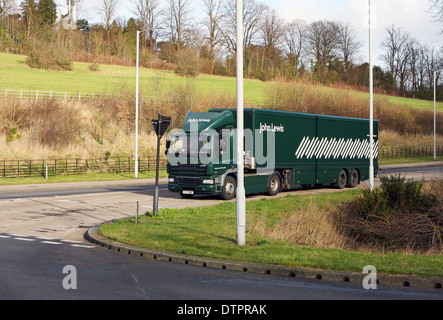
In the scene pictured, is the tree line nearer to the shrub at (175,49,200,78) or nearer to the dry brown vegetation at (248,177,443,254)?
the shrub at (175,49,200,78)

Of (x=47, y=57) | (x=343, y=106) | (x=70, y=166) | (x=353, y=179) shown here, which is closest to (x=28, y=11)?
(x=47, y=57)

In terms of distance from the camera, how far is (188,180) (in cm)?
2227

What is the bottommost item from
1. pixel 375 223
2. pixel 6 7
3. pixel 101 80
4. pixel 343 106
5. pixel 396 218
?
pixel 375 223

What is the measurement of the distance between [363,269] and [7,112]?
42.5 m

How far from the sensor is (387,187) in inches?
701

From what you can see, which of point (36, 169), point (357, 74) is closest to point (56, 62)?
point (36, 169)

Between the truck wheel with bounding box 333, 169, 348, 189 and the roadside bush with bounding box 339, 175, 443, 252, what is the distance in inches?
363

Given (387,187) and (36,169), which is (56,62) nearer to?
(36,169)

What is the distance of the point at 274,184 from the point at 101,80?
178 feet

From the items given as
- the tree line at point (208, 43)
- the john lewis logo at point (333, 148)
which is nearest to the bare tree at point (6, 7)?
the tree line at point (208, 43)

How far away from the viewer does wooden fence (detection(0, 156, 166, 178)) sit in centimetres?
3697

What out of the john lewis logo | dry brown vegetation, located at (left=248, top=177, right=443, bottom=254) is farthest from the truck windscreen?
the john lewis logo

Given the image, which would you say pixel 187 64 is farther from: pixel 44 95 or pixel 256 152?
pixel 256 152

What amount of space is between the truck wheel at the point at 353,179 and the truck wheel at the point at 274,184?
6291 mm
